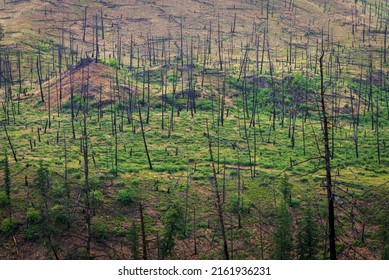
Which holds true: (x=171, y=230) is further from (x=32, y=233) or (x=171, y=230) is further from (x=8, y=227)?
(x=8, y=227)

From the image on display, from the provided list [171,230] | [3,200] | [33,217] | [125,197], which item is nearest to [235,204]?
[125,197]

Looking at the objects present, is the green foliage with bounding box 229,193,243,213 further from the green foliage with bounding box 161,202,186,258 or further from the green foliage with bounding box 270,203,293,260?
the green foliage with bounding box 270,203,293,260

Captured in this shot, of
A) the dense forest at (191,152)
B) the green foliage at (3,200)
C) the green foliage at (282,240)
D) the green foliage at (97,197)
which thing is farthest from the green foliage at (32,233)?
the green foliage at (282,240)

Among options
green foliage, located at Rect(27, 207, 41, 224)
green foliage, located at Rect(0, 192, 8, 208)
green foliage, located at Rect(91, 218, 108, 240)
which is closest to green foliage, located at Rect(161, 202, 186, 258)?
green foliage, located at Rect(91, 218, 108, 240)

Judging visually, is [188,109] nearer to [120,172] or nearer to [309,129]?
[309,129]

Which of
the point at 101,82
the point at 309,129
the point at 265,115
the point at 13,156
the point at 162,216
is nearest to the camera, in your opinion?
the point at 162,216

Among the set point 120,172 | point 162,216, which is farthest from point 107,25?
point 162,216
